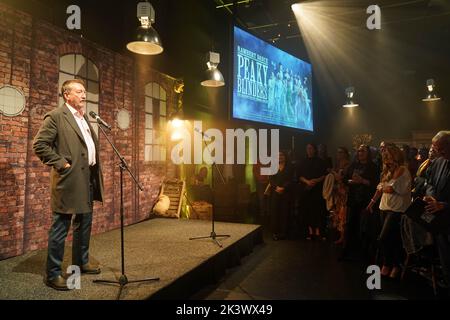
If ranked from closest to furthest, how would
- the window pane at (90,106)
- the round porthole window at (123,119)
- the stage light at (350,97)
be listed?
the window pane at (90,106) → the round porthole window at (123,119) → the stage light at (350,97)

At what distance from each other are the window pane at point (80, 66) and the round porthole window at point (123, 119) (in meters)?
0.84

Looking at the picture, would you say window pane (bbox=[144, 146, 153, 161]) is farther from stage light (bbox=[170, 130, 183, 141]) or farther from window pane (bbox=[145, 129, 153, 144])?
stage light (bbox=[170, 130, 183, 141])

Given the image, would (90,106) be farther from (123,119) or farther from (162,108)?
(162,108)

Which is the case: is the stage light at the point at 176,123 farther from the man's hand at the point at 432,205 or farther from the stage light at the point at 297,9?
the man's hand at the point at 432,205

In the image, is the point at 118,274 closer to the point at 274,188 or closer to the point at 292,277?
the point at 292,277

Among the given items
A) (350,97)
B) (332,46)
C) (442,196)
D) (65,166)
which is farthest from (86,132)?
(350,97)

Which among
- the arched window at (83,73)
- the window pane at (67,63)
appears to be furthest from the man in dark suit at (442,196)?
the window pane at (67,63)

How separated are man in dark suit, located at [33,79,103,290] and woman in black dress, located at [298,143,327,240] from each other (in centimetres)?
360

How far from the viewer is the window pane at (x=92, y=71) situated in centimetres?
459

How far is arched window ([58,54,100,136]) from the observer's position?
4172 millimetres

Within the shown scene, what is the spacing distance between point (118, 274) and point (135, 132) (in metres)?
2.96

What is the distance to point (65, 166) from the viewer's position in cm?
251

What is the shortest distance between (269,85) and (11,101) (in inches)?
173
